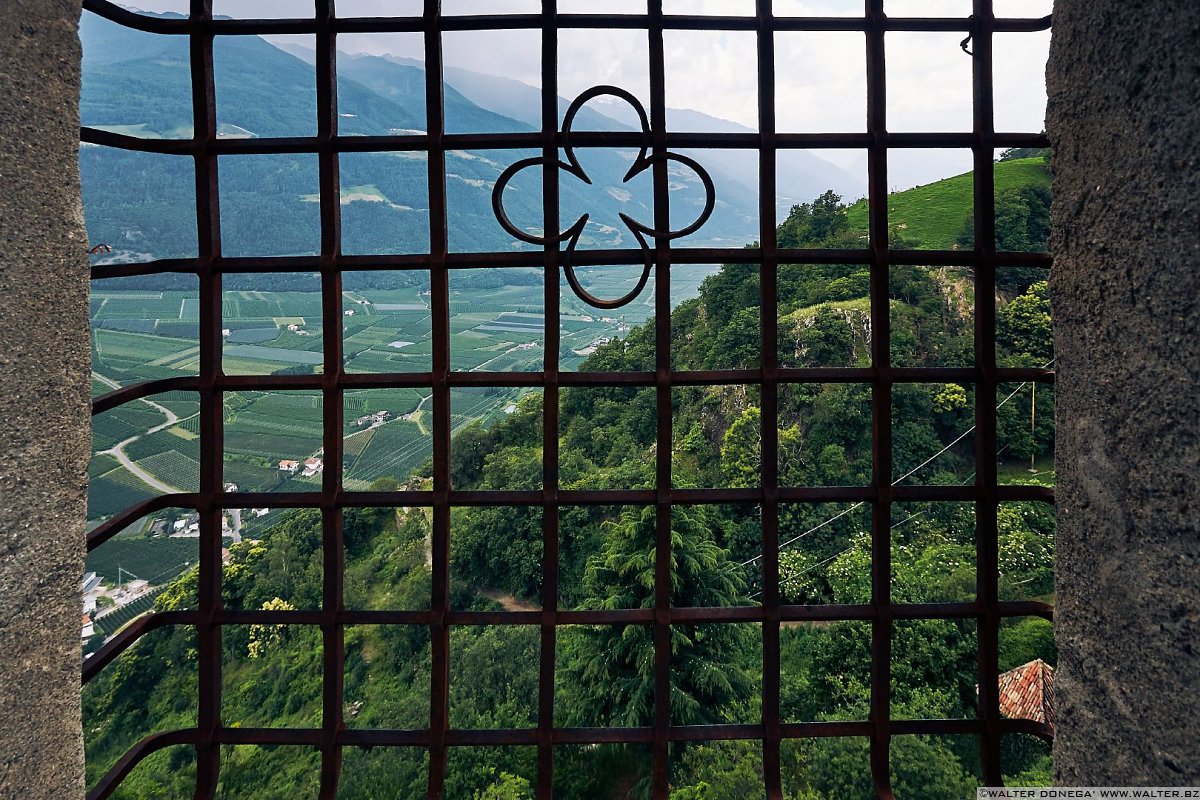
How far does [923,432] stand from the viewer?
13227 mm

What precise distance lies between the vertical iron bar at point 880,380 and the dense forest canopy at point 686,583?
3374 mm

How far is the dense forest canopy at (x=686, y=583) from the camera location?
659cm

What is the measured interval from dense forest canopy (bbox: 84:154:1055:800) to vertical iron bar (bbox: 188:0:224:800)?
3.42 metres

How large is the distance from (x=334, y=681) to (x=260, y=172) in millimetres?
14036

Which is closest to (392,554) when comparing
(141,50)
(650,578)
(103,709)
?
(103,709)

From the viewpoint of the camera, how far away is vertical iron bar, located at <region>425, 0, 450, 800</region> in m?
1.69

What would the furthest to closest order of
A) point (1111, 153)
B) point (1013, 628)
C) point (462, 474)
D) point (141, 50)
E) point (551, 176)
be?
1. point (141, 50)
2. point (462, 474)
3. point (1013, 628)
4. point (551, 176)
5. point (1111, 153)

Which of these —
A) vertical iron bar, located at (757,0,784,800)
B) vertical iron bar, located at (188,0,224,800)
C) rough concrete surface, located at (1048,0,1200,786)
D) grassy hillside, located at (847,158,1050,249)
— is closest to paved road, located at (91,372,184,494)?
vertical iron bar, located at (188,0,224,800)

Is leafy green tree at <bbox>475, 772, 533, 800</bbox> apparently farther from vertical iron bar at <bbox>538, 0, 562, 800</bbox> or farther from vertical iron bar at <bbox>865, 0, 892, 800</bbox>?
A: vertical iron bar at <bbox>865, 0, 892, 800</bbox>

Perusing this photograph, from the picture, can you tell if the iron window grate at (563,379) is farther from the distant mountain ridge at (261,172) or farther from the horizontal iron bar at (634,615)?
the distant mountain ridge at (261,172)

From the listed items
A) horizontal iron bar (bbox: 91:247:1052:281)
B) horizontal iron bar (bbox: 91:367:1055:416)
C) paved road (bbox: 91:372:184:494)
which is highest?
horizontal iron bar (bbox: 91:247:1052:281)

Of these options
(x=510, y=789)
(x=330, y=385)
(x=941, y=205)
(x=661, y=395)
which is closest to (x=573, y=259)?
(x=661, y=395)

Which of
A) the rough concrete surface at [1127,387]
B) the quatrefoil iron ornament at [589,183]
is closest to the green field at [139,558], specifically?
the quatrefoil iron ornament at [589,183]

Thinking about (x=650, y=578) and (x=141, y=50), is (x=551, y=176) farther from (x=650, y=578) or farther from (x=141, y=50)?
(x=141, y=50)
